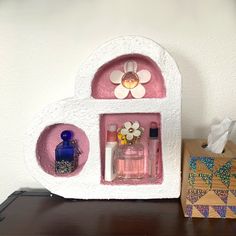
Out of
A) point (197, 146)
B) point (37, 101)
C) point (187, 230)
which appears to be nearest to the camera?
point (187, 230)

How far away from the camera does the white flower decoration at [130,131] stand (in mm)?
931

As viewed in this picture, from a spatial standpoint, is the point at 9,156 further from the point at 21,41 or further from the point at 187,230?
the point at 187,230

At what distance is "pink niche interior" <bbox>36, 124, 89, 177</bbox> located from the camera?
955 mm

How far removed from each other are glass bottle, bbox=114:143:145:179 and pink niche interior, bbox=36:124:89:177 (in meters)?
0.12

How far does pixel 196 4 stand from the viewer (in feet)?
3.08

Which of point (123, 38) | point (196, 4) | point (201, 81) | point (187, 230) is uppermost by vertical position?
point (196, 4)

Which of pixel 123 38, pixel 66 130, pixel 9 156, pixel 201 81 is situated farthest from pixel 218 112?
pixel 9 156

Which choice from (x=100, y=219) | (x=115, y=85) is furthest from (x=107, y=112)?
(x=100, y=219)

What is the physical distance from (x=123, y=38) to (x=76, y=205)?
520 mm

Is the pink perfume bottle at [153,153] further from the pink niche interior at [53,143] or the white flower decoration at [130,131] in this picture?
the pink niche interior at [53,143]

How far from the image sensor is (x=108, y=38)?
0.96m

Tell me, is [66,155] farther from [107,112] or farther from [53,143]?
[107,112]

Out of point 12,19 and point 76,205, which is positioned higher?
point 12,19

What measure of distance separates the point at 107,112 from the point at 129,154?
0.16 meters
